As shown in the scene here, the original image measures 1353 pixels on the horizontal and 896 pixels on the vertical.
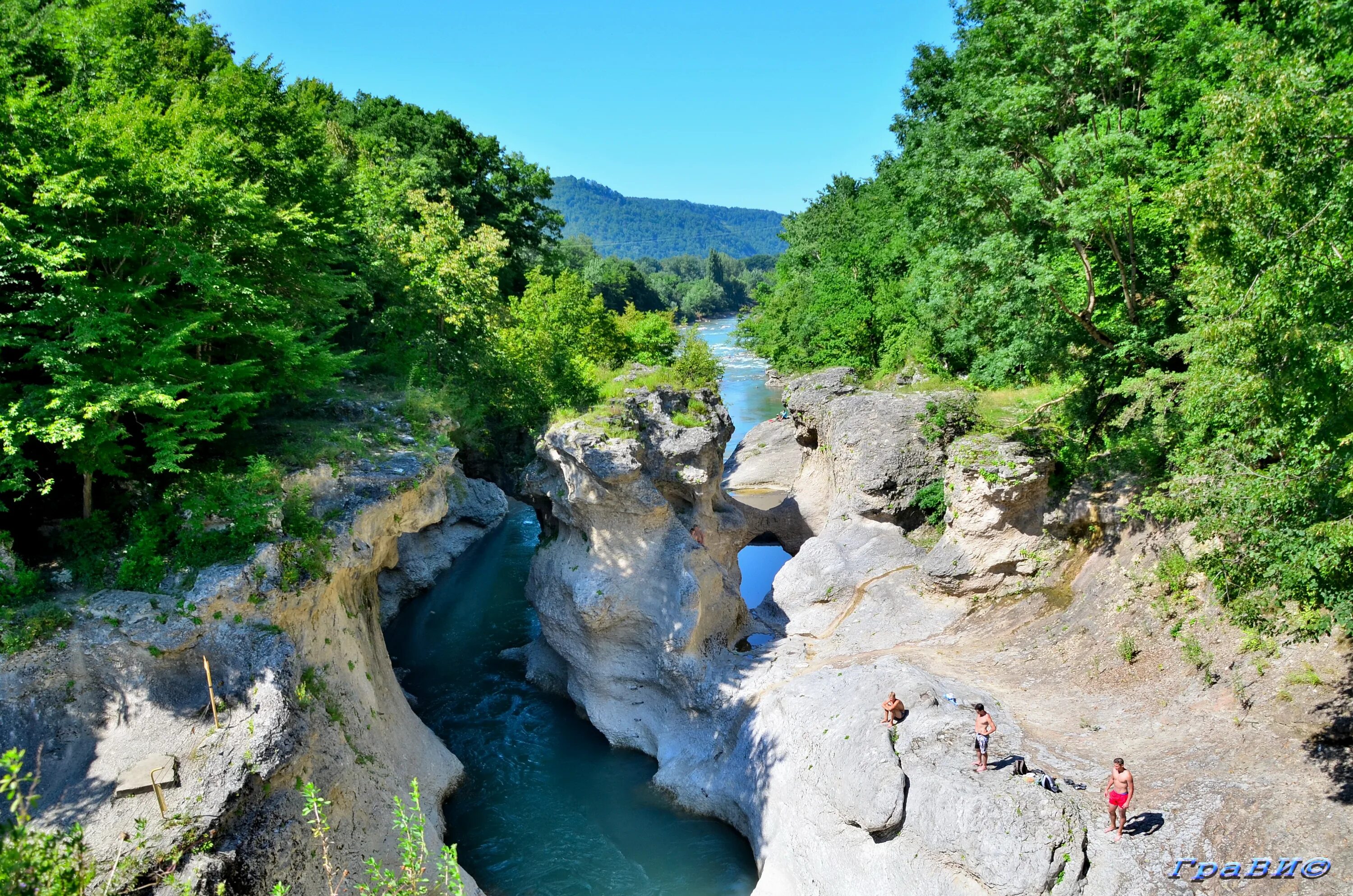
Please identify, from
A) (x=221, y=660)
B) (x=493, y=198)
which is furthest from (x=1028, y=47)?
(x=493, y=198)

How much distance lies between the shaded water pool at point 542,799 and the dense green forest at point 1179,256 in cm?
1248

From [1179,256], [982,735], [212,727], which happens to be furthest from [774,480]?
[212,727]

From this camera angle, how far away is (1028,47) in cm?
1620

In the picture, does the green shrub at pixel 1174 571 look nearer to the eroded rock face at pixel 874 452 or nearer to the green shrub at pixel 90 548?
the eroded rock face at pixel 874 452

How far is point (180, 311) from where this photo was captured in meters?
12.9

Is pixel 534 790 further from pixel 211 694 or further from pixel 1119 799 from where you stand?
pixel 1119 799

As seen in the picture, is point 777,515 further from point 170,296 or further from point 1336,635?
point 170,296

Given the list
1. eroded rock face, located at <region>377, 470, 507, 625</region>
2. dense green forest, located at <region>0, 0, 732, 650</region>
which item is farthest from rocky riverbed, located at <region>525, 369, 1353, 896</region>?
eroded rock face, located at <region>377, 470, 507, 625</region>

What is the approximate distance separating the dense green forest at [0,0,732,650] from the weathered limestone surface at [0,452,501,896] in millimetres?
647

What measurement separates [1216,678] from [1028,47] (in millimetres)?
13542

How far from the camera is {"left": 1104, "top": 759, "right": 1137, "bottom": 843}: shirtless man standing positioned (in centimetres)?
1152

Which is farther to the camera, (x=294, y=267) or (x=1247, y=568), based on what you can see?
(x=294, y=267)

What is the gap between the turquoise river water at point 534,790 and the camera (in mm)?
16641

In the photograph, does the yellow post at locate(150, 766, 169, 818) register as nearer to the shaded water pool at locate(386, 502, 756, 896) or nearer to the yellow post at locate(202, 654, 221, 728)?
the yellow post at locate(202, 654, 221, 728)
